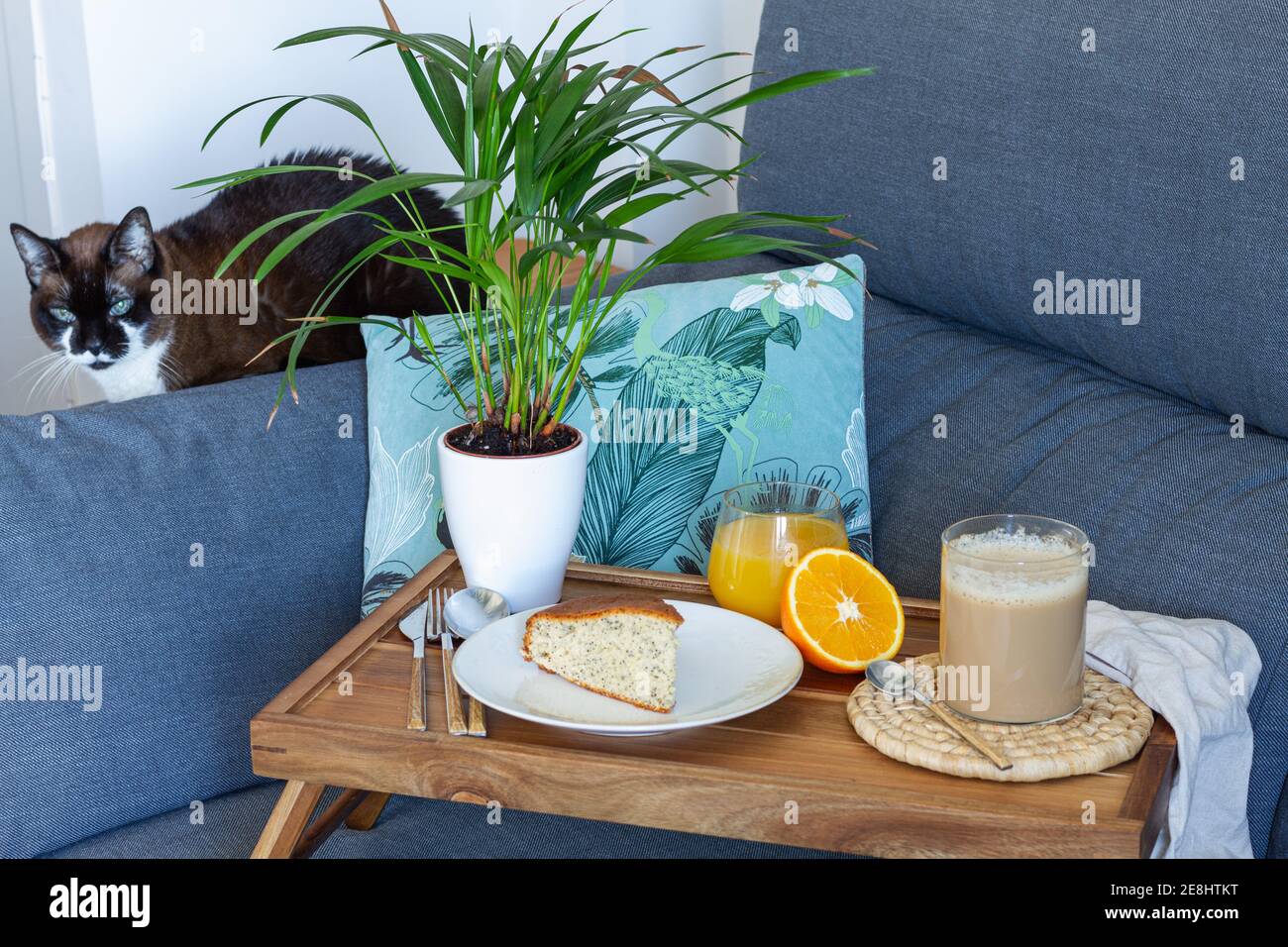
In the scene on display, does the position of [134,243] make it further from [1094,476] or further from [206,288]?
[1094,476]

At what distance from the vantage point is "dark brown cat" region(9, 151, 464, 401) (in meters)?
1.40

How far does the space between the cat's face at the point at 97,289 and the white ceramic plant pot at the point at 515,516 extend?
568 mm

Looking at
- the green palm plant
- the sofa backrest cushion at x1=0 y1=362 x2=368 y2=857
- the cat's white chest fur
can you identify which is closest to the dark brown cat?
the cat's white chest fur

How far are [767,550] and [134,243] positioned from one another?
0.85m

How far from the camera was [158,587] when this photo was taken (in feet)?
3.76

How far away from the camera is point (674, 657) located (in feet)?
2.94

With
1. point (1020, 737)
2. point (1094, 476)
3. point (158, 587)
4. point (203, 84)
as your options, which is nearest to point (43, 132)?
point (203, 84)

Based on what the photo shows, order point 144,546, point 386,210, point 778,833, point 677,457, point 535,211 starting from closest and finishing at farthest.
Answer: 1. point 778,833
2. point 535,211
3. point 144,546
4. point 677,457
5. point 386,210

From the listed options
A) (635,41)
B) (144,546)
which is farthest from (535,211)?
(635,41)

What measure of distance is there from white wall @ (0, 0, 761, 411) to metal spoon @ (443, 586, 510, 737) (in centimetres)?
99

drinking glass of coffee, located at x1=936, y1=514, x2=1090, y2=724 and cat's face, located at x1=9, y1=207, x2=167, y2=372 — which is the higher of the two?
cat's face, located at x1=9, y1=207, x2=167, y2=372

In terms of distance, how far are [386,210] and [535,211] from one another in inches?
25.8

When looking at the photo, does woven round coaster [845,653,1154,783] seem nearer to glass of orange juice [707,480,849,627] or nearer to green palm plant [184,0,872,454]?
glass of orange juice [707,480,849,627]
